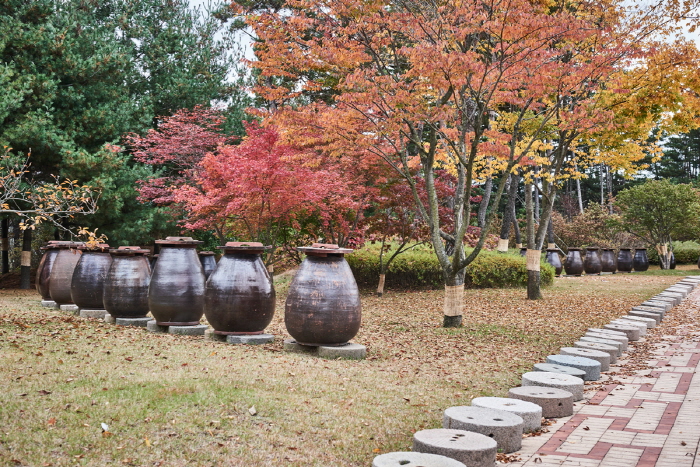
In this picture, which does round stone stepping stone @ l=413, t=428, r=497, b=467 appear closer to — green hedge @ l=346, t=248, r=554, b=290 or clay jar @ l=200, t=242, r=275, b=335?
clay jar @ l=200, t=242, r=275, b=335

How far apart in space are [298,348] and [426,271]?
10.7 m

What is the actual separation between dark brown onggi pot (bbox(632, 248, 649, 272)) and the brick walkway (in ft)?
61.0

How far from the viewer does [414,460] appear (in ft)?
12.5

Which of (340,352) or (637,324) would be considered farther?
(637,324)

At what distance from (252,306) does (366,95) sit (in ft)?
11.7

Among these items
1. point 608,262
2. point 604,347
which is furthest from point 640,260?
point 604,347

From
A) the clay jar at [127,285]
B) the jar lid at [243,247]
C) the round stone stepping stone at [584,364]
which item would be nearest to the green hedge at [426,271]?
the clay jar at [127,285]

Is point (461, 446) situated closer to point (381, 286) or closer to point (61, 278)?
point (61, 278)

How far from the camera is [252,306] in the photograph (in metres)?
8.40

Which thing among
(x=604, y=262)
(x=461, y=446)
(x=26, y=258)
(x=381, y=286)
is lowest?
(x=461, y=446)

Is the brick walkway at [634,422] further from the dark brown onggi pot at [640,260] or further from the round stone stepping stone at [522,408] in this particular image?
the dark brown onggi pot at [640,260]

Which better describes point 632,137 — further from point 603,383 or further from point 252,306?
point 252,306

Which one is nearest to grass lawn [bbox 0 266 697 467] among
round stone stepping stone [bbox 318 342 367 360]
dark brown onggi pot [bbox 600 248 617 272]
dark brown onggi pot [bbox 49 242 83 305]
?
round stone stepping stone [bbox 318 342 367 360]

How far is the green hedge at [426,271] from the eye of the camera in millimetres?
17828
